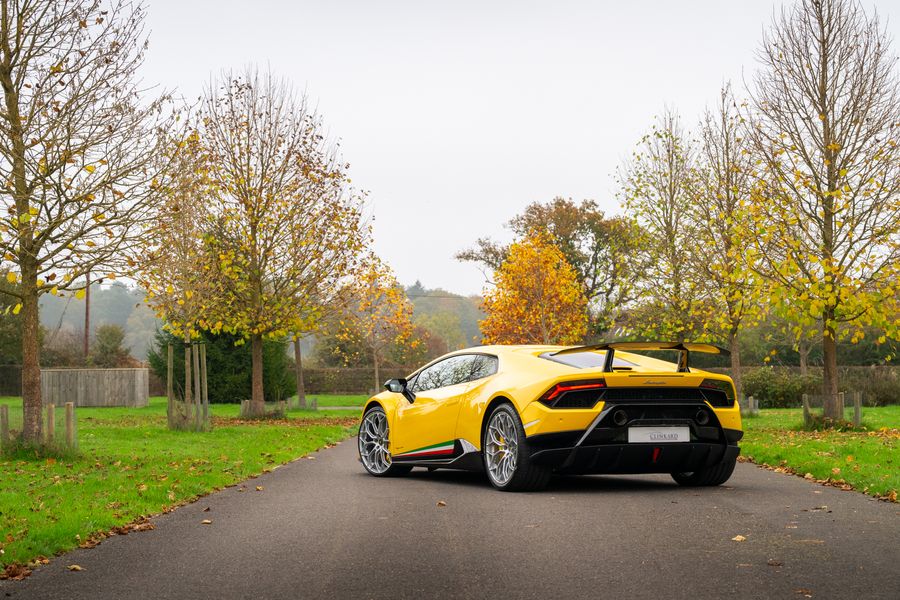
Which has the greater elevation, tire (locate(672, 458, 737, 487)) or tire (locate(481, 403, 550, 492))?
tire (locate(481, 403, 550, 492))

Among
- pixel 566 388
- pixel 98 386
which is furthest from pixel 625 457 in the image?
pixel 98 386

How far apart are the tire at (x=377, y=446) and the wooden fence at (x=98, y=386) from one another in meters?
29.8

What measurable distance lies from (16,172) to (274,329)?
47.2 feet

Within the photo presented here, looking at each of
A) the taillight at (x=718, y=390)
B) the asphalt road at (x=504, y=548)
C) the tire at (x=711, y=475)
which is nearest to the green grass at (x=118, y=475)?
the asphalt road at (x=504, y=548)

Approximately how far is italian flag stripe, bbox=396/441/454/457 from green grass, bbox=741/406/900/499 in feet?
14.0

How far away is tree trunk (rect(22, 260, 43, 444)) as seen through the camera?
14633 millimetres

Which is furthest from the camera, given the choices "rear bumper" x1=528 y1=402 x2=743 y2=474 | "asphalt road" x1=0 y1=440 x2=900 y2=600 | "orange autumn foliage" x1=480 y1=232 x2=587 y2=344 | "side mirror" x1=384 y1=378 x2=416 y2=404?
"orange autumn foliage" x1=480 y1=232 x2=587 y2=344

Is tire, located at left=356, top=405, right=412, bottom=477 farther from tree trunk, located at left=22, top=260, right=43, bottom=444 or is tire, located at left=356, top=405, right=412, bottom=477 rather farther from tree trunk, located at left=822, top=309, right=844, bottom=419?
tree trunk, located at left=822, top=309, right=844, bottom=419

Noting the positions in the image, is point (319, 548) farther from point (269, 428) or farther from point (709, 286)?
point (709, 286)

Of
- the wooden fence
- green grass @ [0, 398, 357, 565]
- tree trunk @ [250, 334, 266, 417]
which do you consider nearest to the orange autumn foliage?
the wooden fence

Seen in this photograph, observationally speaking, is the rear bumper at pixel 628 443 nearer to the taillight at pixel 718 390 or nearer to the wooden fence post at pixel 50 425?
the taillight at pixel 718 390

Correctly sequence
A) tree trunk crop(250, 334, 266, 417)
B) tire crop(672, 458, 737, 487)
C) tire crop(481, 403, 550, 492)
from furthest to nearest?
tree trunk crop(250, 334, 266, 417) < tire crop(672, 458, 737, 487) < tire crop(481, 403, 550, 492)

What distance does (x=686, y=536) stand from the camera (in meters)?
7.51

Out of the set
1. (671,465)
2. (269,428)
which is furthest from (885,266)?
(269,428)
